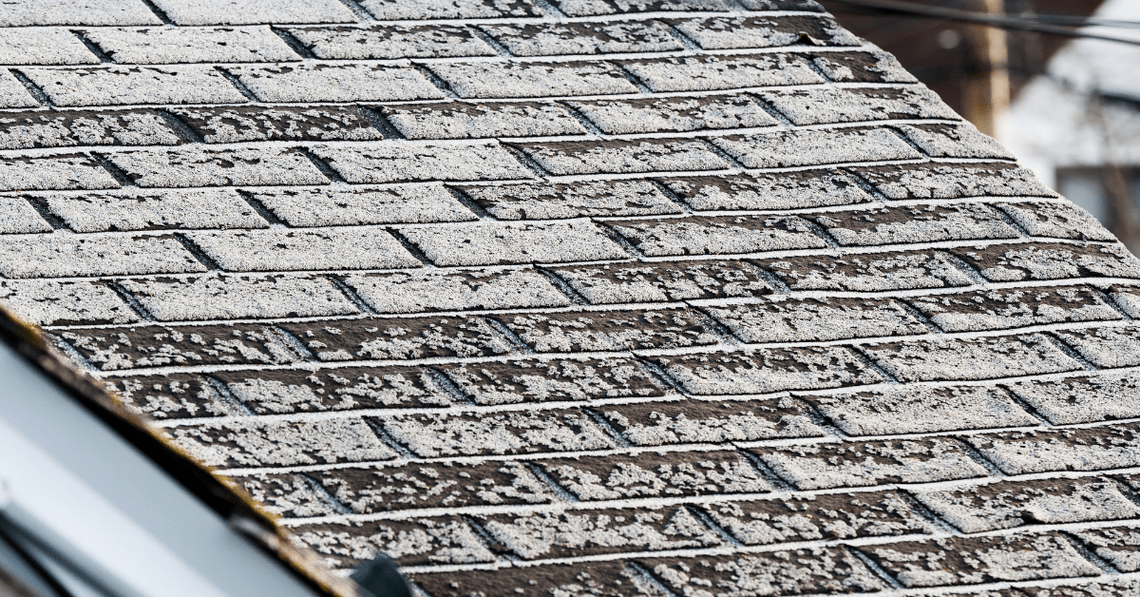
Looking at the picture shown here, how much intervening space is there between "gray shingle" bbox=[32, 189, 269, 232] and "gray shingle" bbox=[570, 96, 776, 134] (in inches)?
42.7

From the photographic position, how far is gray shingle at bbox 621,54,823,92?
2.92 metres

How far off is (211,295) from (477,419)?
797 millimetres

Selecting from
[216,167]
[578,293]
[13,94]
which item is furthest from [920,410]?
[13,94]

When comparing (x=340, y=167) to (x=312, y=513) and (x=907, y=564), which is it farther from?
(x=907, y=564)

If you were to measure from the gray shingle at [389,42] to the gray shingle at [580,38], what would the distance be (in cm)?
10

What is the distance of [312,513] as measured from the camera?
218cm

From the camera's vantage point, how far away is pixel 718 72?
2943 millimetres

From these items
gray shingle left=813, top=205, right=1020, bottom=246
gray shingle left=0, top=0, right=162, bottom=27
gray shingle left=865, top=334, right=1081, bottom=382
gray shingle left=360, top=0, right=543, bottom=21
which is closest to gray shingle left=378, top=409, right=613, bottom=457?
gray shingle left=865, top=334, right=1081, bottom=382

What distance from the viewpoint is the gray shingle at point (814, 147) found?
281 cm

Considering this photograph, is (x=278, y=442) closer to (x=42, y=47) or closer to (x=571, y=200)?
(x=571, y=200)

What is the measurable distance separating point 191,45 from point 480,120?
0.94m

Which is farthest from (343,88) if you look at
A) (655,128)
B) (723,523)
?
(723,523)

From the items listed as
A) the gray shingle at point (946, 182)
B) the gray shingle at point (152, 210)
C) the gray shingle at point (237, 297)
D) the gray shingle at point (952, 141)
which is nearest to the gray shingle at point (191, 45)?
the gray shingle at point (152, 210)

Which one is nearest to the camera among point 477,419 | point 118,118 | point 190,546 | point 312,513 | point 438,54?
point 190,546
